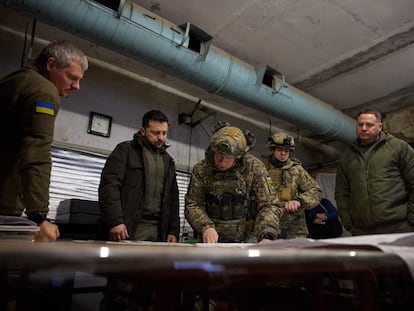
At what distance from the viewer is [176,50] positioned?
2.62m

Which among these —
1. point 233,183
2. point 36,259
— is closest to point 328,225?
point 233,183

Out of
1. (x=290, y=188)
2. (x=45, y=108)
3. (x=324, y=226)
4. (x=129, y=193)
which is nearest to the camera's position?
(x=45, y=108)

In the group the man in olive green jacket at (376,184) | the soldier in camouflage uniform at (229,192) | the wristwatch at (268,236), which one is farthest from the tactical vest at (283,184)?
the wristwatch at (268,236)

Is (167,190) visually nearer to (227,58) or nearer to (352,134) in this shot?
(227,58)

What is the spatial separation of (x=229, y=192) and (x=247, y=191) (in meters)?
0.13

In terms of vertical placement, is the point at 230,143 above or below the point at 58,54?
below

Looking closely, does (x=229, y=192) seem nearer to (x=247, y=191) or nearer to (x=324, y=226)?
(x=247, y=191)

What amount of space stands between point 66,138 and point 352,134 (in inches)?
136

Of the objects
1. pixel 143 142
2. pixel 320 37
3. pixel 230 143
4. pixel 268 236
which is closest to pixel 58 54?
pixel 143 142

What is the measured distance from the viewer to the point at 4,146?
140 cm

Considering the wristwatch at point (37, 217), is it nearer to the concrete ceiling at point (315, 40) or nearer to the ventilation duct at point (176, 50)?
the ventilation duct at point (176, 50)

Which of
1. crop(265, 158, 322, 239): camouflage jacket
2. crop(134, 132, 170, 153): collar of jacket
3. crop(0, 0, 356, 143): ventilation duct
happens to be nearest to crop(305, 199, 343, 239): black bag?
crop(265, 158, 322, 239): camouflage jacket

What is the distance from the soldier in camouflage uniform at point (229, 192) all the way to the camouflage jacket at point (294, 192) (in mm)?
705

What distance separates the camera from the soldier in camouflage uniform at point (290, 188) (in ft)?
8.69
